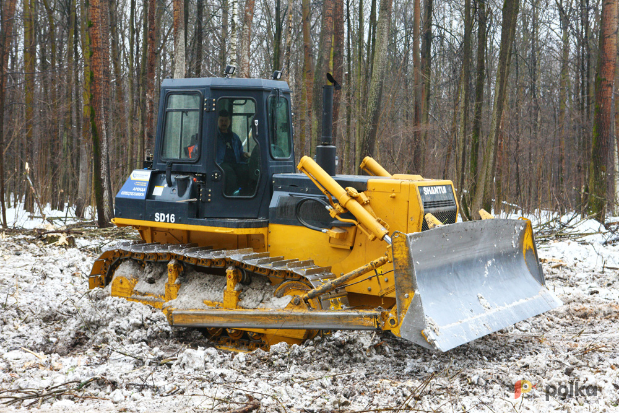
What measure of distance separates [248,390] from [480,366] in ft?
7.15

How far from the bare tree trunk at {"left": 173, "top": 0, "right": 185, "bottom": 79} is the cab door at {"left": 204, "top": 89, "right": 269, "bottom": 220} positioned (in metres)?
7.40

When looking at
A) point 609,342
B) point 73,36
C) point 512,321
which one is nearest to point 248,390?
point 512,321

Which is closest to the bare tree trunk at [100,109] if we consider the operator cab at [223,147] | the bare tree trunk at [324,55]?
the bare tree trunk at [324,55]

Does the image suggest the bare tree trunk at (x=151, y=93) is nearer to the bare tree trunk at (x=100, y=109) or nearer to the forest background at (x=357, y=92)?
the forest background at (x=357, y=92)

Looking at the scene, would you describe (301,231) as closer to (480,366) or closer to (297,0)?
(480,366)

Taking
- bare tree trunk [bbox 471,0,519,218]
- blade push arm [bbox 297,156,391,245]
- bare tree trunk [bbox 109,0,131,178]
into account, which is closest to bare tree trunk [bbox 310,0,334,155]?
bare tree trunk [bbox 471,0,519,218]

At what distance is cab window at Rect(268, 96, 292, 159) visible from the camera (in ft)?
21.5

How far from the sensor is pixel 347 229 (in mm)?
6051

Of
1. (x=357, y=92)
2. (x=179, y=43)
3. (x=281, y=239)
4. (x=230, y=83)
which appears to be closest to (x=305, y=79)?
(x=357, y=92)

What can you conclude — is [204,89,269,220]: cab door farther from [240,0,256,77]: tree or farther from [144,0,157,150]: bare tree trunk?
[144,0,157,150]: bare tree trunk

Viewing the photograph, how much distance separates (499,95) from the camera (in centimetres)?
1311

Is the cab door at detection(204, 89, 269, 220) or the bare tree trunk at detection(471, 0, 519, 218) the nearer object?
the cab door at detection(204, 89, 269, 220)

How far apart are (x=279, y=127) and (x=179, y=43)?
8410mm

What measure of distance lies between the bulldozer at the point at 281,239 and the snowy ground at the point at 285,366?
0.35 metres
